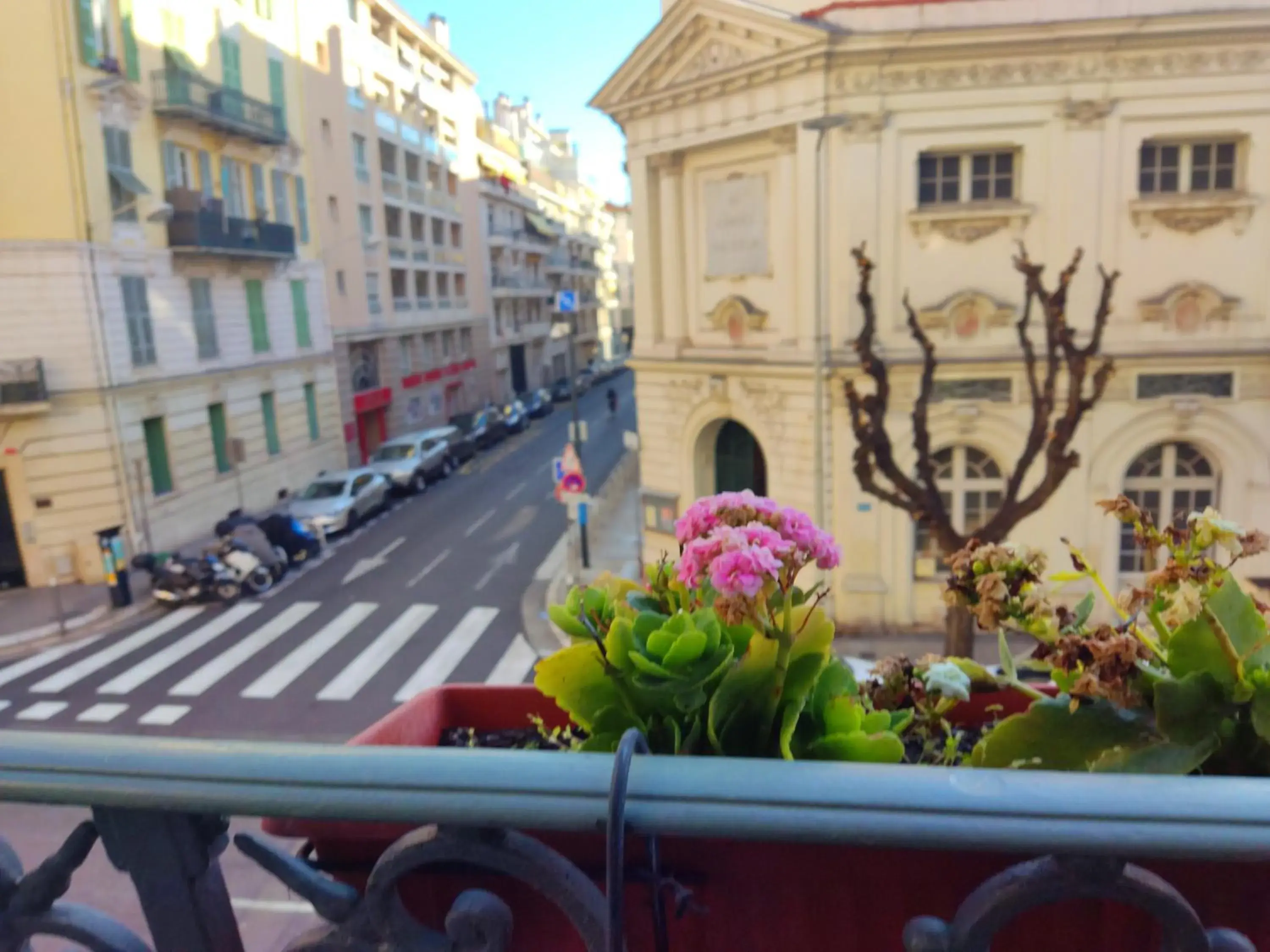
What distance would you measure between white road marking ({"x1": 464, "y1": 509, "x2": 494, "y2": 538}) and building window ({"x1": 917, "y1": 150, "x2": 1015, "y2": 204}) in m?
12.4

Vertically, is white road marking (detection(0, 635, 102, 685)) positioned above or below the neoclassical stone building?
below

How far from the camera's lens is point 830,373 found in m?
13.5

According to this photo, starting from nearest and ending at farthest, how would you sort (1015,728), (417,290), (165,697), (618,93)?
(1015,728)
(165,697)
(618,93)
(417,290)

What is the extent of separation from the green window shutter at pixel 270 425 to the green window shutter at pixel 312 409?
168 cm

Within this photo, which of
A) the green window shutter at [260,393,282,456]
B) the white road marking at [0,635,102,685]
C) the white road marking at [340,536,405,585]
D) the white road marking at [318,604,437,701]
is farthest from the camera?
the green window shutter at [260,393,282,456]

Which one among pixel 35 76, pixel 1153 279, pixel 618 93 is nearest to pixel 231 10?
pixel 35 76

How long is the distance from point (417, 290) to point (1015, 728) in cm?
3711

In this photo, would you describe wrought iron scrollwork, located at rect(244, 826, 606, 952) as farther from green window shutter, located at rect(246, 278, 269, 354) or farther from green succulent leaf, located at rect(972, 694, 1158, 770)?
green window shutter, located at rect(246, 278, 269, 354)

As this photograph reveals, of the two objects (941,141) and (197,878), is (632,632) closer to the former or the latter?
(197,878)

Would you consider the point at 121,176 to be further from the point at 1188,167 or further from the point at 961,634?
the point at 1188,167

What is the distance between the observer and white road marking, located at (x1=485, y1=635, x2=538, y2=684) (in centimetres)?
1279

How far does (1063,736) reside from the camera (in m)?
1.46

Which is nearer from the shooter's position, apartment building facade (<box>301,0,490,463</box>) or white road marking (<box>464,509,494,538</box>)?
white road marking (<box>464,509,494,538</box>)

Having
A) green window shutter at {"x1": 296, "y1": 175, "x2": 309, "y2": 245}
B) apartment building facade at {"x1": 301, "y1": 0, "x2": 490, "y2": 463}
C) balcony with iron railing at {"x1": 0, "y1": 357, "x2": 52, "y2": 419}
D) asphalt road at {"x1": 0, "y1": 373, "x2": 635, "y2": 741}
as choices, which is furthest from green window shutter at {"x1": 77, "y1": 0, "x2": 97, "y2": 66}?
asphalt road at {"x1": 0, "y1": 373, "x2": 635, "y2": 741}
